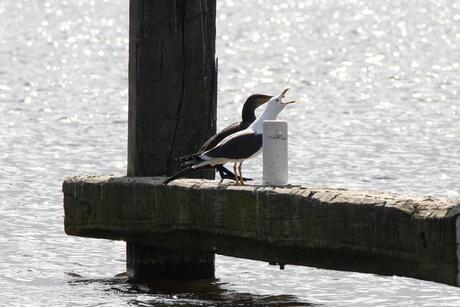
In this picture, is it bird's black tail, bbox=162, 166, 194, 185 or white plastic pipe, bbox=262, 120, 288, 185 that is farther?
bird's black tail, bbox=162, 166, 194, 185

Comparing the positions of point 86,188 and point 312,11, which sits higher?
point 312,11

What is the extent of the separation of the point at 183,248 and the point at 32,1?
7215cm

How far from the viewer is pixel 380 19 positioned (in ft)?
212

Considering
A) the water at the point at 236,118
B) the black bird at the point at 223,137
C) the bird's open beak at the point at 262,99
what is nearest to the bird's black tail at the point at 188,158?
the black bird at the point at 223,137

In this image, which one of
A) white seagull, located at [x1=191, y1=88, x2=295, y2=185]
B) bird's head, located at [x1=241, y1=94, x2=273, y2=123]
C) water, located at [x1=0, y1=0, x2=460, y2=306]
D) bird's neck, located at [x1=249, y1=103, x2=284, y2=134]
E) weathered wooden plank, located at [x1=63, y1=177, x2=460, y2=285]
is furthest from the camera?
water, located at [x1=0, y1=0, x2=460, y2=306]

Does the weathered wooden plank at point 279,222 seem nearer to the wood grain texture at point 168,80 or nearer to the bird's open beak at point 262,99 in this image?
the wood grain texture at point 168,80

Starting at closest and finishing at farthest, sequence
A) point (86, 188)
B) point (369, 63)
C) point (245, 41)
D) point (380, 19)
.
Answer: point (86, 188), point (369, 63), point (245, 41), point (380, 19)

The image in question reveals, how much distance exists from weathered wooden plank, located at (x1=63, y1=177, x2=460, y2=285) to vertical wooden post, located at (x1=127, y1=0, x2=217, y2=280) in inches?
12.3

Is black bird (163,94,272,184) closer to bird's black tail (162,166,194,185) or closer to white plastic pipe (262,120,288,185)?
bird's black tail (162,166,194,185)

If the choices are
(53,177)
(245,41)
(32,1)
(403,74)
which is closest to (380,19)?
(245,41)

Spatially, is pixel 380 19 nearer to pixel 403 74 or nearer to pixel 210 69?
pixel 403 74

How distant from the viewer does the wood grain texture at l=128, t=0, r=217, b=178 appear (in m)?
10.1

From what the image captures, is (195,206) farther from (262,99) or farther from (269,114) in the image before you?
(262,99)

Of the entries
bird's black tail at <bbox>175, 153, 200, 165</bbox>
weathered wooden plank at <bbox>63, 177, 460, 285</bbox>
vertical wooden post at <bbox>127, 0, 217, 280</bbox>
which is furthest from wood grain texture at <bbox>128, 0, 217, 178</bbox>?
bird's black tail at <bbox>175, 153, 200, 165</bbox>
